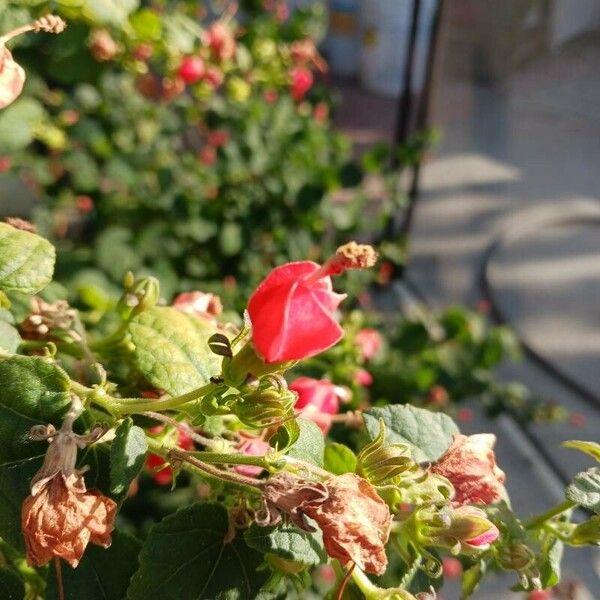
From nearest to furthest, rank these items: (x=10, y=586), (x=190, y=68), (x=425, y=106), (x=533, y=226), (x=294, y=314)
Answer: (x=294, y=314)
(x=10, y=586)
(x=190, y=68)
(x=533, y=226)
(x=425, y=106)

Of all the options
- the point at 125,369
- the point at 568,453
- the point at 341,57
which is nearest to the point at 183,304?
the point at 125,369

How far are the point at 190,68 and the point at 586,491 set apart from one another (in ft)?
2.96

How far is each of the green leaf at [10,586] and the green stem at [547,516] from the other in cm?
28

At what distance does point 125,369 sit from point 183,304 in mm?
57

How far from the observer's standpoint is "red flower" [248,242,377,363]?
32 centimetres

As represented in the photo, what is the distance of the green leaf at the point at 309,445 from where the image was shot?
39 cm

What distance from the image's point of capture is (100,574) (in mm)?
402

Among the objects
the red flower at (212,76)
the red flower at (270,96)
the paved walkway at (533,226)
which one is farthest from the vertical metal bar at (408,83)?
the red flower at (212,76)

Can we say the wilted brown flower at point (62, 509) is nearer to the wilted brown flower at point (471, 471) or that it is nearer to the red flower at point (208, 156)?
the wilted brown flower at point (471, 471)

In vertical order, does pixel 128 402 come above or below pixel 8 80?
below

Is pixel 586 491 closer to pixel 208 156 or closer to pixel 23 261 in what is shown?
pixel 23 261

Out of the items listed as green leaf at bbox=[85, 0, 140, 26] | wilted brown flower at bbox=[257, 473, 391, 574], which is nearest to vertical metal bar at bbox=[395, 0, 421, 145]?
green leaf at bbox=[85, 0, 140, 26]

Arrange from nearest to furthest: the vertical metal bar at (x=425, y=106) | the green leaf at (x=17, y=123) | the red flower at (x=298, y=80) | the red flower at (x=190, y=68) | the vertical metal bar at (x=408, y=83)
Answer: the green leaf at (x=17, y=123)
the red flower at (x=190, y=68)
the red flower at (x=298, y=80)
the vertical metal bar at (x=425, y=106)
the vertical metal bar at (x=408, y=83)

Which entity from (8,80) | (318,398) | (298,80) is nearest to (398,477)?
(318,398)
